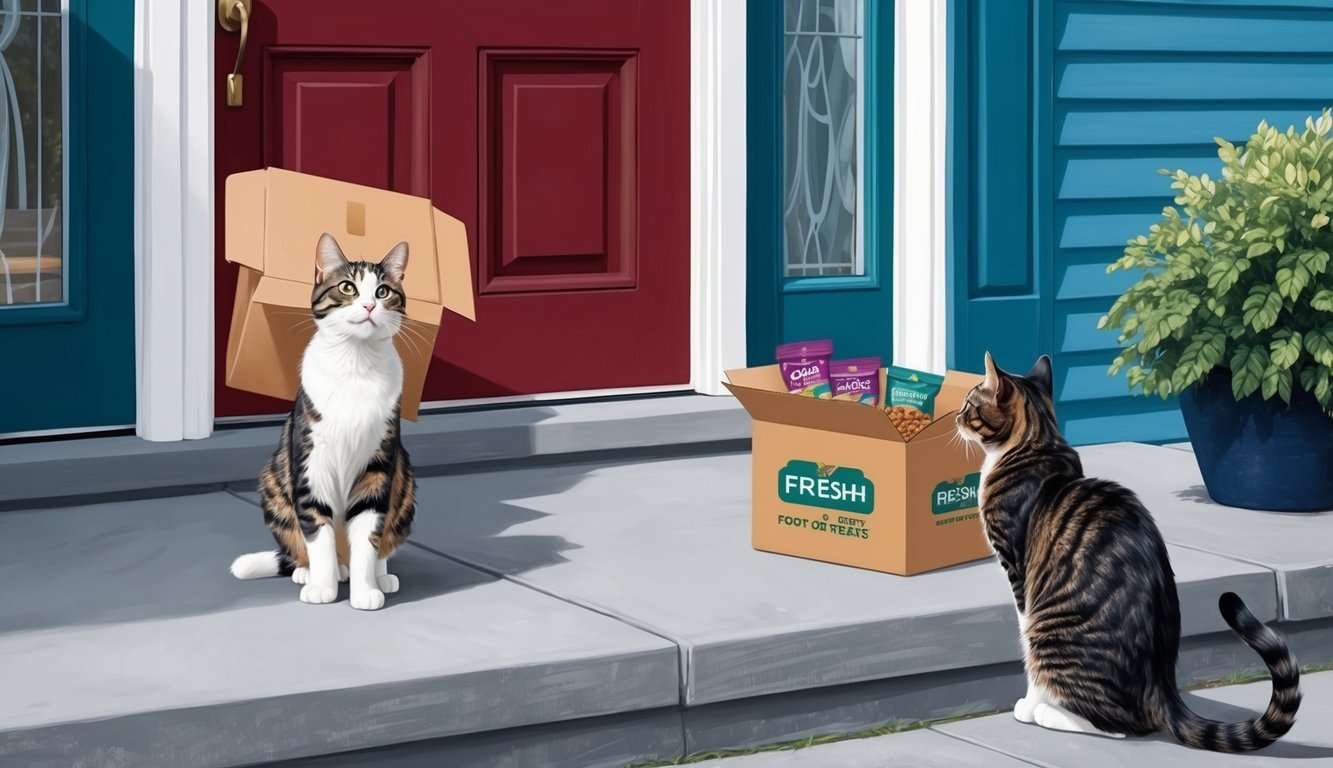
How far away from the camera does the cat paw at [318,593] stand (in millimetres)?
3160

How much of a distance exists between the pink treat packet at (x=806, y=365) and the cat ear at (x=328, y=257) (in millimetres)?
1017

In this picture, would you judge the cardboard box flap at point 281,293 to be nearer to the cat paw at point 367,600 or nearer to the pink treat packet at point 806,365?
the cat paw at point 367,600

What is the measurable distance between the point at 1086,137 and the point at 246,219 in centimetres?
275

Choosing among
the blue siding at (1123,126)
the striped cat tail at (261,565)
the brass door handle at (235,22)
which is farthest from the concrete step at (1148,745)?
the brass door handle at (235,22)

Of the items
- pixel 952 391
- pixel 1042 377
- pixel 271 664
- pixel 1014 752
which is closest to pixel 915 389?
pixel 952 391

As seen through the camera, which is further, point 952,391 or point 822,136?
point 822,136

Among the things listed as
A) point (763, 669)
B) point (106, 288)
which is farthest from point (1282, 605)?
point (106, 288)

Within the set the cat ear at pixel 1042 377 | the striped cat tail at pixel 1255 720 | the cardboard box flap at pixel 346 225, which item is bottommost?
the striped cat tail at pixel 1255 720

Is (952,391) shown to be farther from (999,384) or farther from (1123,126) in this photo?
(1123,126)

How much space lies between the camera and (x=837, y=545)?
354 centimetres

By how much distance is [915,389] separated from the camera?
368cm

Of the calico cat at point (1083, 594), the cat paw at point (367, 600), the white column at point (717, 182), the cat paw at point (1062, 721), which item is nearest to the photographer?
the calico cat at point (1083, 594)

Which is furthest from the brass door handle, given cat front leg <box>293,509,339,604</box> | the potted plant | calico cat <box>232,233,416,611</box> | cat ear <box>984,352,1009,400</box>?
the potted plant

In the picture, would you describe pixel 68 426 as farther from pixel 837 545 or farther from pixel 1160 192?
pixel 1160 192
